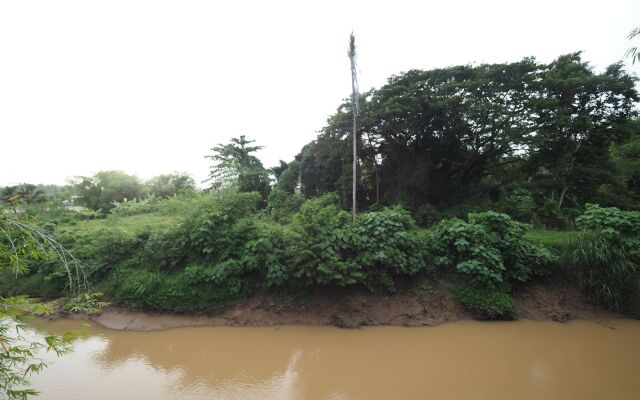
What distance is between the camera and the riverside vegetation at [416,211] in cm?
630

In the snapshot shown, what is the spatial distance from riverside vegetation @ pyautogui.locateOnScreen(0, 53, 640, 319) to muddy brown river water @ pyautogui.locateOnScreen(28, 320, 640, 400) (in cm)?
86

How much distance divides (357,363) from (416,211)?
955cm

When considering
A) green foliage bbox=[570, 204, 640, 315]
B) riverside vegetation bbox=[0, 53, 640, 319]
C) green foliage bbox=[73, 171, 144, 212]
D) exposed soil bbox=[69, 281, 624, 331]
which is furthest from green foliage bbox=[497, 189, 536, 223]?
green foliage bbox=[73, 171, 144, 212]

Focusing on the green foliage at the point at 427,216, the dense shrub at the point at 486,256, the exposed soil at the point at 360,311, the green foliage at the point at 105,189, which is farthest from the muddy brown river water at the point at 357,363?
the green foliage at the point at 105,189

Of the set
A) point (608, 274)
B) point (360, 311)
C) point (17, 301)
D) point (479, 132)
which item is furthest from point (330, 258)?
point (479, 132)

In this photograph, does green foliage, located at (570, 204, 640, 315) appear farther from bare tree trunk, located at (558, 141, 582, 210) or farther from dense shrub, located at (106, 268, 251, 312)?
dense shrub, located at (106, 268, 251, 312)

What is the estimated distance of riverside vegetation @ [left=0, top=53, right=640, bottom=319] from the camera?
6.30 metres

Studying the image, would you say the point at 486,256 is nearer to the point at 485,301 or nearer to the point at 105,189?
the point at 485,301

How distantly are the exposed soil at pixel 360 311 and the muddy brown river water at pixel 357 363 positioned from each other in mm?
205

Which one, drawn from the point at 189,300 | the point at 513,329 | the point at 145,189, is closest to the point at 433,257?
the point at 513,329

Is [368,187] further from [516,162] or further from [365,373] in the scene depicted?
[365,373]

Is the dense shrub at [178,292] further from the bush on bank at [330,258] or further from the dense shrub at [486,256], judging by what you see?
the dense shrub at [486,256]

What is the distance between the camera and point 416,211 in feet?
43.2

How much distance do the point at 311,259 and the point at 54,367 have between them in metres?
4.42
